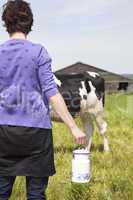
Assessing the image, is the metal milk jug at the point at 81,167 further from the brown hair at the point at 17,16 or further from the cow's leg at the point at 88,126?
the cow's leg at the point at 88,126

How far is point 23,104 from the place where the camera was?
153 inches

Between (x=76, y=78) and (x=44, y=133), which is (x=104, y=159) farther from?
(x=44, y=133)

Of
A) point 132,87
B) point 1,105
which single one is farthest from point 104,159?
point 132,87

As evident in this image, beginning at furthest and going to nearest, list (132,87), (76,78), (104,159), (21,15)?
(132,87)
(76,78)
(104,159)
(21,15)

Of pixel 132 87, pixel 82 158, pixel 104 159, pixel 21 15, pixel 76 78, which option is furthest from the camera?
pixel 132 87

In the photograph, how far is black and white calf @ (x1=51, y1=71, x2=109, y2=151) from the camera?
9.55m

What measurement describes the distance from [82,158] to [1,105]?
785mm

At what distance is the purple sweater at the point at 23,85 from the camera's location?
3824 mm

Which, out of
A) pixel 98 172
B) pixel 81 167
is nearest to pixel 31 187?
pixel 81 167

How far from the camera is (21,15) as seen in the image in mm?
3789

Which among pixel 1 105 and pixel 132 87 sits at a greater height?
pixel 1 105

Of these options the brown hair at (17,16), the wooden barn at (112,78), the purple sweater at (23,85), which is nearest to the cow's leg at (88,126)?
the purple sweater at (23,85)

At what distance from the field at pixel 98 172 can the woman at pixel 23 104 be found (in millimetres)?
1503

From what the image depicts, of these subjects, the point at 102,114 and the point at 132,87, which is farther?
the point at 132,87
